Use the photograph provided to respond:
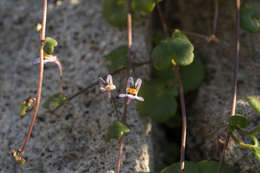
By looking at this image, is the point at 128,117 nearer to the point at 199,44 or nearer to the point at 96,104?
the point at 96,104

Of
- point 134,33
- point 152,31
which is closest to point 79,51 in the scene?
point 134,33

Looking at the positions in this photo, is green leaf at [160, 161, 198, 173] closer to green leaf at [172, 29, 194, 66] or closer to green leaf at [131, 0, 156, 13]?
green leaf at [172, 29, 194, 66]

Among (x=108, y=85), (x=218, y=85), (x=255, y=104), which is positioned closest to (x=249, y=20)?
(x=218, y=85)

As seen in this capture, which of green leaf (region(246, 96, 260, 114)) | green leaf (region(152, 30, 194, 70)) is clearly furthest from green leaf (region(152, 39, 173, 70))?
green leaf (region(246, 96, 260, 114))

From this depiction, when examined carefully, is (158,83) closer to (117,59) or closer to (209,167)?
(117,59)

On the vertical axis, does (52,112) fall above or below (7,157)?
above
